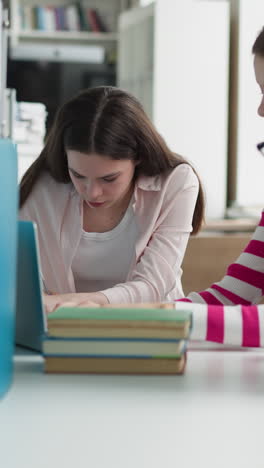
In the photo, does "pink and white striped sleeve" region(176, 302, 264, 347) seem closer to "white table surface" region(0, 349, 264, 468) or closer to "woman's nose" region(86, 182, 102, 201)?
"white table surface" region(0, 349, 264, 468)

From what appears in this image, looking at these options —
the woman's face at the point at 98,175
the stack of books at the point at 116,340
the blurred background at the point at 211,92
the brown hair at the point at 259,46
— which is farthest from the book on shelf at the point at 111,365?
the blurred background at the point at 211,92

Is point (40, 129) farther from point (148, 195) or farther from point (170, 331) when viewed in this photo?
point (170, 331)

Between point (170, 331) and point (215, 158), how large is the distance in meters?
3.75

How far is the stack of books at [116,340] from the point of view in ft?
2.81

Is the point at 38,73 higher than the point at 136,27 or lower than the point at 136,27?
lower

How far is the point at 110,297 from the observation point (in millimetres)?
1622

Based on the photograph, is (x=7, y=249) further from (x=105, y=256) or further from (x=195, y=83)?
(x=195, y=83)

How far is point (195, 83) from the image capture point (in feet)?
14.8

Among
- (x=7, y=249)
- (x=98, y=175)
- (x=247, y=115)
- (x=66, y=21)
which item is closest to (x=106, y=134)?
(x=98, y=175)

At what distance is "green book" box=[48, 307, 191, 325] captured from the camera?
86 cm

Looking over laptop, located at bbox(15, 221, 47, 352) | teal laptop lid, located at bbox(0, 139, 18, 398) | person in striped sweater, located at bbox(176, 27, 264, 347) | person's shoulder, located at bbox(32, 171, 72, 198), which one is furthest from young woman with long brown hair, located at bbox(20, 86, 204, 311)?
teal laptop lid, located at bbox(0, 139, 18, 398)

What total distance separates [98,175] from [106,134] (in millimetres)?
97

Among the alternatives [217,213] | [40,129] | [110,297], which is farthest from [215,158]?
[110,297]

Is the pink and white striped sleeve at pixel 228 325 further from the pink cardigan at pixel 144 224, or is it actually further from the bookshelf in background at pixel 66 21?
the bookshelf in background at pixel 66 21
